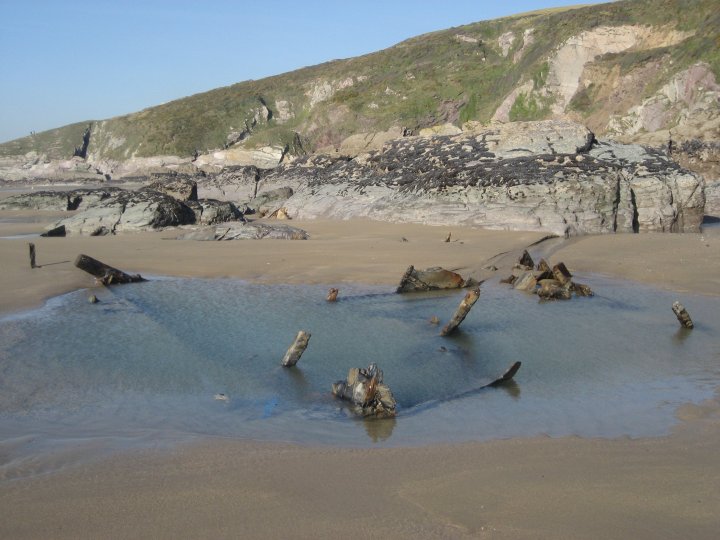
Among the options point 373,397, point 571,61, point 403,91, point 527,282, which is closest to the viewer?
point 373,397

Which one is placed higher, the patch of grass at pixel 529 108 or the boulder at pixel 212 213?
the patch of grass at pixel 529 108

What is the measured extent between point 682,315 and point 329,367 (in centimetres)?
372

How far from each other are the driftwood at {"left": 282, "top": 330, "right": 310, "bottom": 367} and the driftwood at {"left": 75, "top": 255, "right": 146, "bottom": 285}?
16.1 ft

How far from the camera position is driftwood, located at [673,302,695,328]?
7036mm

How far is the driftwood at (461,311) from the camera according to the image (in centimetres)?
699

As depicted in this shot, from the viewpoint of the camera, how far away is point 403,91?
170 feet

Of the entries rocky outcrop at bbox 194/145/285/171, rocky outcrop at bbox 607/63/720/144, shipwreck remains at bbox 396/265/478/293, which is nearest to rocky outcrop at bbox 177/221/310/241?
shipwreck remains at bbox 396/265/478/293

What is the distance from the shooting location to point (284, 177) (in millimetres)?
24328

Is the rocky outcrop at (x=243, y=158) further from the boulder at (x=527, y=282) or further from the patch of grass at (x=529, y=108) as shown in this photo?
the boulder at (x=527, y=282)

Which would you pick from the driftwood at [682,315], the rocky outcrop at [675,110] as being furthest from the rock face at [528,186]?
the rocky outcrop at [675,110]

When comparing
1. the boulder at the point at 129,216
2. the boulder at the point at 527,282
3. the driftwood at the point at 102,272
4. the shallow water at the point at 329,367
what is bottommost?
the shallow water at the point at 329,367

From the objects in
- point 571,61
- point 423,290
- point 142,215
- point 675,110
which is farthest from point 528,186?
point 571,61

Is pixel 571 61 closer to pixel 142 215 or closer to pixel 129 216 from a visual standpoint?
pixel 142 215

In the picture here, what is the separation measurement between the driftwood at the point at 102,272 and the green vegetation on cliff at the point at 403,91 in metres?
27.8
